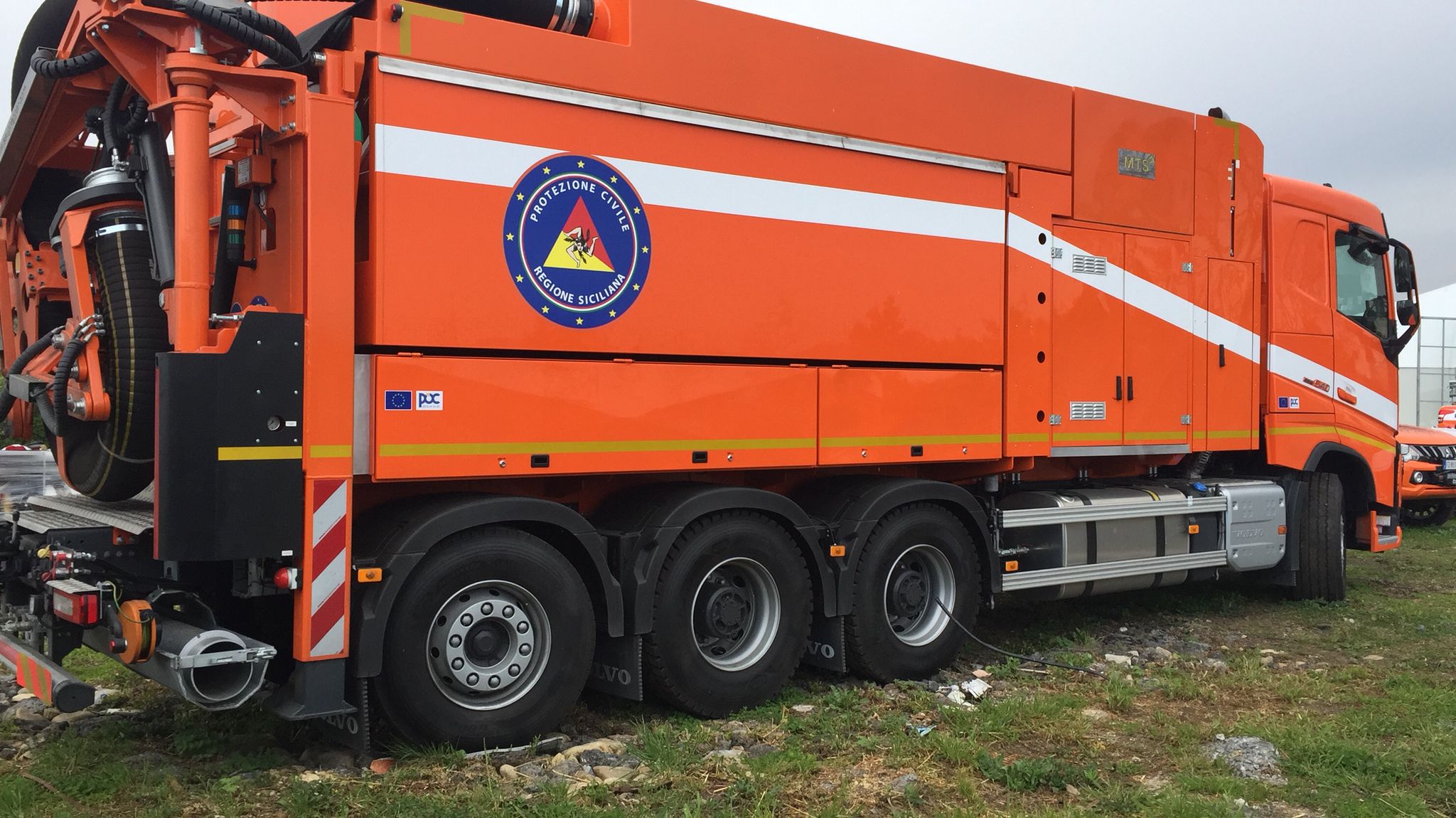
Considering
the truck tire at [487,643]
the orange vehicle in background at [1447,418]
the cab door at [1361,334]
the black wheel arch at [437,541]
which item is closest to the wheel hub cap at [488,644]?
the truck tire at [487,643]

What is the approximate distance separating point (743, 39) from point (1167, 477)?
16.2 feet

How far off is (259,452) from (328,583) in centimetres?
59

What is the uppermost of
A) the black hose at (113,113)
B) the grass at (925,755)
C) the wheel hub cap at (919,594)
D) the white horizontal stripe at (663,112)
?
the white horizontal stripe at (663,112)

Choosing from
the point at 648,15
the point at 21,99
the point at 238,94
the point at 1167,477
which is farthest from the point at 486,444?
the point at 1167,477

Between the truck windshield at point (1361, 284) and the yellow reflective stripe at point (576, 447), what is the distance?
5.59m

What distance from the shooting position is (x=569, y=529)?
5.42m

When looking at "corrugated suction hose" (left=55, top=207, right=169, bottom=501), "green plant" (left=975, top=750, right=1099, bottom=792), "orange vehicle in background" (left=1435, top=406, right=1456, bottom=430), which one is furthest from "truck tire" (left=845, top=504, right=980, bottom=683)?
"orange vehicle in background" (left=1435, top=406, right=1456, bottom=430)

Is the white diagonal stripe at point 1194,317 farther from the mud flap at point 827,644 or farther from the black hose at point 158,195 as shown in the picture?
the black hose at point 158,195

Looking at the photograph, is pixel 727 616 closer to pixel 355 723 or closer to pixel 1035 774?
pixel 1035 774

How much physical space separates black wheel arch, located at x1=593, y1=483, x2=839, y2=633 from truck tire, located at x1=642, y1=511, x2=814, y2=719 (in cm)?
9

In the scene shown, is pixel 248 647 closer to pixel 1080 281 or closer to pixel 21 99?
pixel 21 99

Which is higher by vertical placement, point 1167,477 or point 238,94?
point 238,94

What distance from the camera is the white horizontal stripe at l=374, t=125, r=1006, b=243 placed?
5.04 meters

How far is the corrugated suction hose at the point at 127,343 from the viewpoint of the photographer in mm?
5133
